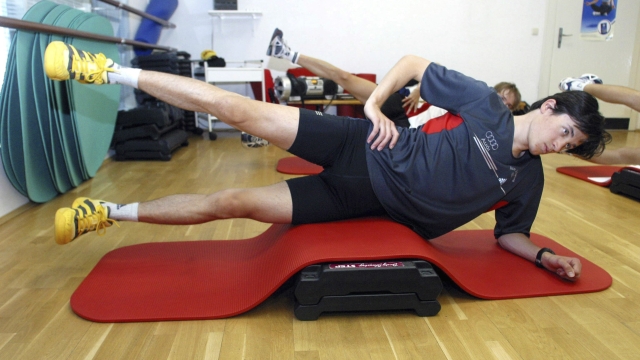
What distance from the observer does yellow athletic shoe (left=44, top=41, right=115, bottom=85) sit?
178 centimetres

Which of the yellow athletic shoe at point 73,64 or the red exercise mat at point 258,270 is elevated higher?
the yellow athletic shoe at point 73,64

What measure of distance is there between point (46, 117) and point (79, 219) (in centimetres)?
124

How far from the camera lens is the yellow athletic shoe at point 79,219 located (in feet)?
6.13

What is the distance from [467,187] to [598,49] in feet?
17.2

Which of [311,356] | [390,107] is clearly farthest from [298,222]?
[390,107]

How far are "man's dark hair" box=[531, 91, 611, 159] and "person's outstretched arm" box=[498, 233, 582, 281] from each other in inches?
16.4

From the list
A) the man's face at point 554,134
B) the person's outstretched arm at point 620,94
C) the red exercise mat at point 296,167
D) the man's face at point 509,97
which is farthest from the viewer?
the red exercise mat at point 296,167

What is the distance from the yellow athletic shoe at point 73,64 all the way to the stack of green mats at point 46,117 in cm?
92

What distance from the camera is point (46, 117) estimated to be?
284 centimetres

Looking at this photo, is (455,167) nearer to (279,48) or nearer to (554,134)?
(554,134)

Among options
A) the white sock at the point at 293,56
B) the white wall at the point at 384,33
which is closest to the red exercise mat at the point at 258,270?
the white sock at the point at 293,56

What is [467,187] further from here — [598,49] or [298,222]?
[598,49]

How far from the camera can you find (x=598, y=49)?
5980 mm

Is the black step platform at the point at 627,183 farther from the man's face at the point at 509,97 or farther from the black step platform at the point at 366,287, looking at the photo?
the black step platform at the point at 366,287
